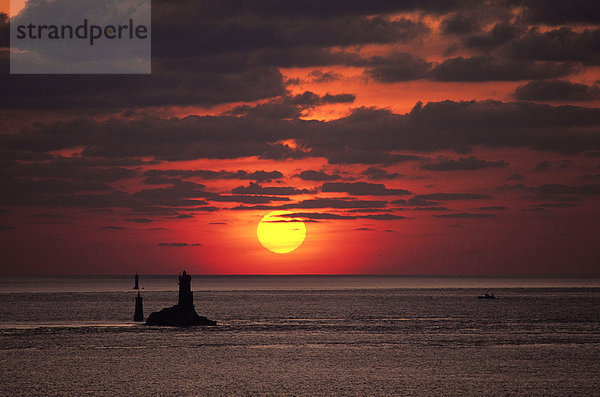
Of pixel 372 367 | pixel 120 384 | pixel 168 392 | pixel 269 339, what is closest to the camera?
pixel 168 392

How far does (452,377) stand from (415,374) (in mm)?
2580

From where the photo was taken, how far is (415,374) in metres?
48.4

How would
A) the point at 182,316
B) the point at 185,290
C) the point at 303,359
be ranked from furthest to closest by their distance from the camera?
the point at 182,316 → the point at 185,290 → the point at 303,359

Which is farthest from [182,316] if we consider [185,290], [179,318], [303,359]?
[303,359]

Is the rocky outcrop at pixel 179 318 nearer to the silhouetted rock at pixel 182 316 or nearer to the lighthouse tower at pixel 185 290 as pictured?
the silhouetted rock at pixel 182 316

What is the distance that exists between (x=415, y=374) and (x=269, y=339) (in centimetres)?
2682

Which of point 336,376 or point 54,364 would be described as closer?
point 336,376

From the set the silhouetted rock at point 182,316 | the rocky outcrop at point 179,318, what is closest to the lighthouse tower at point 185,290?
the silhouetted rock at point 182,316

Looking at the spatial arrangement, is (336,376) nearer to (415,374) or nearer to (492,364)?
(415,374)

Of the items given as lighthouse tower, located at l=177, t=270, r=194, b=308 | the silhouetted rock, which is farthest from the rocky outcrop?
lighthouse tower, located at l=177, t=270, r=194, b=308

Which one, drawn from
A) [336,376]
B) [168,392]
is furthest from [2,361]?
[336,376]

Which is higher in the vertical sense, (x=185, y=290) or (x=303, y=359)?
(x=185, y=290)

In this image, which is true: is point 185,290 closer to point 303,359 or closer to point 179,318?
point 179,318

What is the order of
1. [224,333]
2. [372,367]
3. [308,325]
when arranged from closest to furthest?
1. [372,367]
2. [224,333]
3. [308,325]
